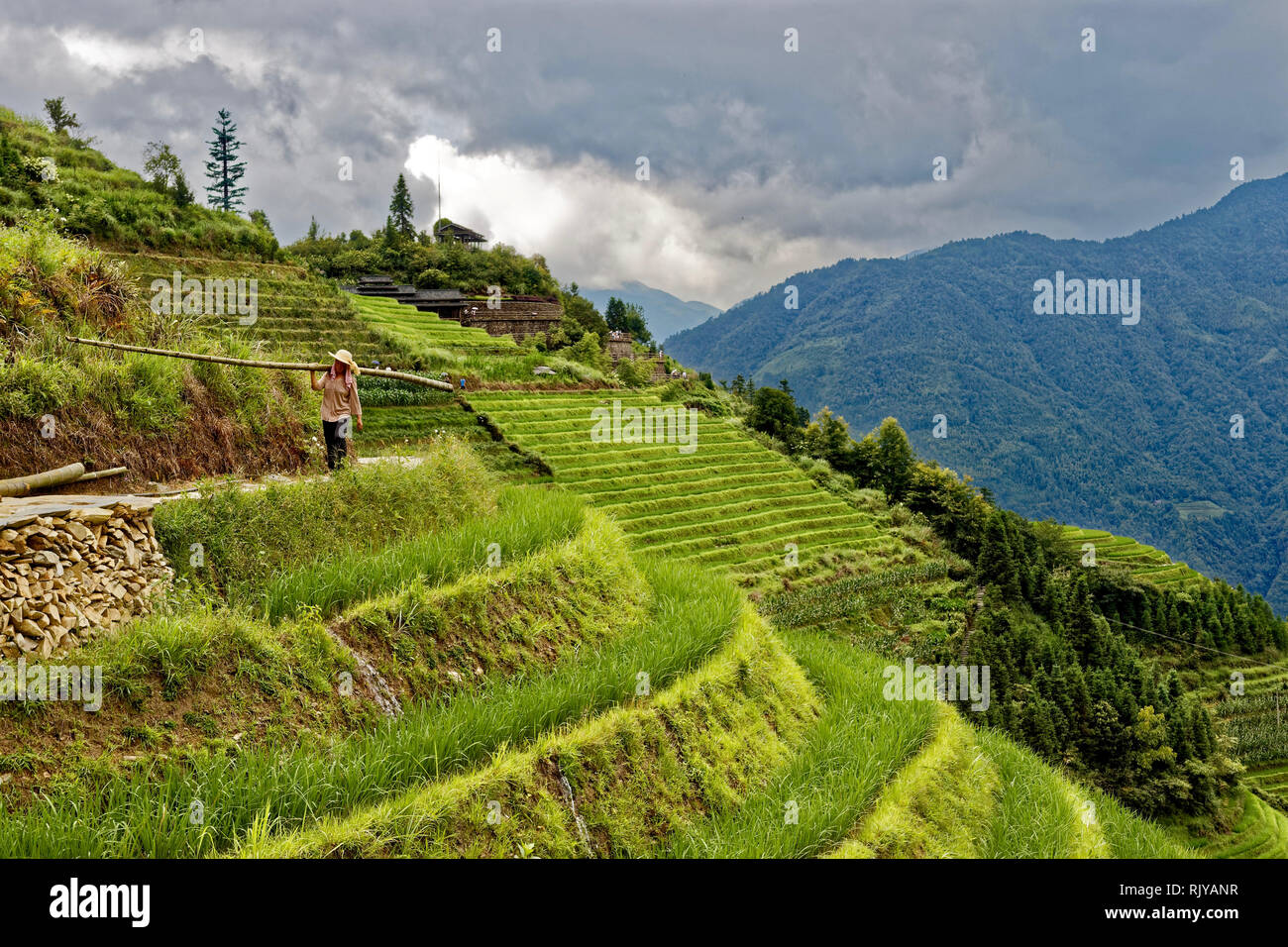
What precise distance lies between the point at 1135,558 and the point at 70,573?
52.4 meters

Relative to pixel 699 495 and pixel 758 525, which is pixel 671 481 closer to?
pixel 699 495

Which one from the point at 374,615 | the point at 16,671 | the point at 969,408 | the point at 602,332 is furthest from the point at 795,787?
the point at 969,408

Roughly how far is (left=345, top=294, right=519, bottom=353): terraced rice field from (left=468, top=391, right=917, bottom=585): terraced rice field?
572 centimetres

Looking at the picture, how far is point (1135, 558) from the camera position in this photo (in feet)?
144

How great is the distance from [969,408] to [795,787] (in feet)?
467

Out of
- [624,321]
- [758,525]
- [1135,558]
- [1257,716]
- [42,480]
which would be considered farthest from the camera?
[624,321]

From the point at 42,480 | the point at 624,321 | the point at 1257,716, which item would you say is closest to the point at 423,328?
the point at 42,480

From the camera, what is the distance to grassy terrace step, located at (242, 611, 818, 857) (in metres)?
3.37

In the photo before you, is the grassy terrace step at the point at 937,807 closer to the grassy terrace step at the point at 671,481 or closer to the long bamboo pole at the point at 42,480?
the long bamboo pole at the point at 42,480

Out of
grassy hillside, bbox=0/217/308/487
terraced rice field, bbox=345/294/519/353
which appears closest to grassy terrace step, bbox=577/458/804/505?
terraced rice field, bbox=345/294/519/353

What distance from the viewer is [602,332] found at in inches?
2008

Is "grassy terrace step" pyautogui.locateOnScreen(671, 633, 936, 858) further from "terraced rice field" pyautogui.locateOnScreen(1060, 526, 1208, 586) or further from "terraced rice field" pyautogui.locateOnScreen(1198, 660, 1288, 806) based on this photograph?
"terraced rice field" pyautogui.locateOnScreen(1060, 526, 1208, 586)

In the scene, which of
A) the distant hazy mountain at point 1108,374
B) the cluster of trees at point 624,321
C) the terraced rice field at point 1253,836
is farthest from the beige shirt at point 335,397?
the distant hazy mountain at point 1108,374
